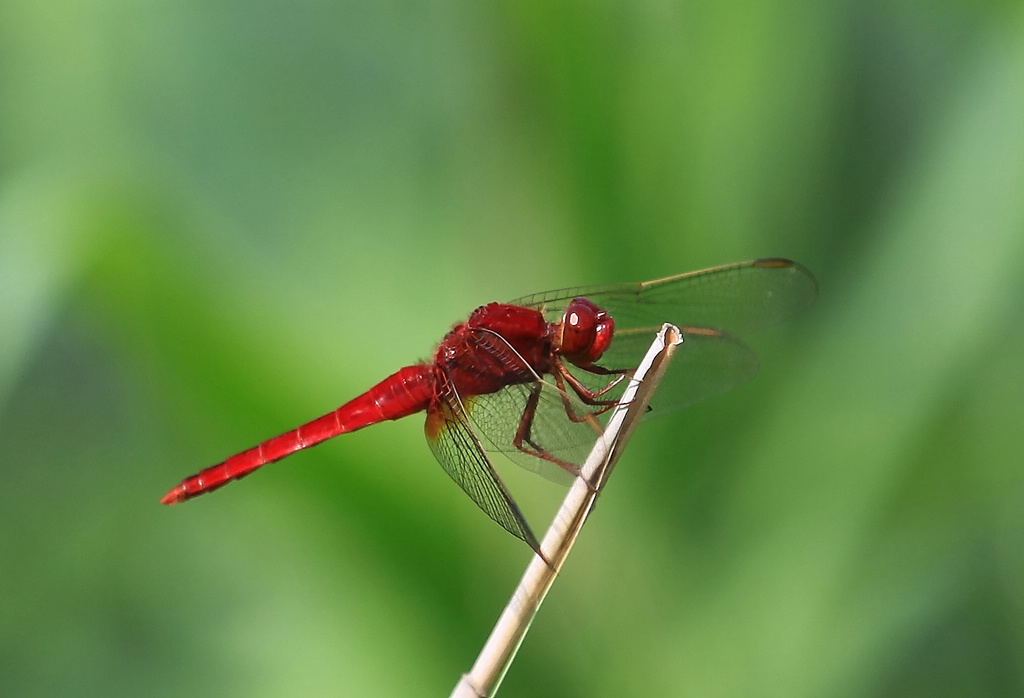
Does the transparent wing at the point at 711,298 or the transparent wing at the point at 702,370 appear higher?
the transparent wing at the point at 711,298

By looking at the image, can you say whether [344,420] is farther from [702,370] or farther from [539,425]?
[702,370]

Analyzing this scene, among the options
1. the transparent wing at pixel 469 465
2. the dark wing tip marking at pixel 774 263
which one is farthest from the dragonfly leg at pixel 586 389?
the dark wing tip marking at pixel 774 263

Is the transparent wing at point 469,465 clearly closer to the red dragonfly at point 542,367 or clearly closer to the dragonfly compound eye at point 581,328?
the red dragonfly at point 542,367

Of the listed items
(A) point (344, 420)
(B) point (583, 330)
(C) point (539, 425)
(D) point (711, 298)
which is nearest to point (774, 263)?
(D) point (711, 298)

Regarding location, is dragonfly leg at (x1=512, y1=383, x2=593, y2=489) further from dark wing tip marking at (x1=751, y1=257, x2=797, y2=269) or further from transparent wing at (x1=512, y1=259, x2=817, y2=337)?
dark wing tip marking at (x1=751, y1=257, x2=797, y2=269)

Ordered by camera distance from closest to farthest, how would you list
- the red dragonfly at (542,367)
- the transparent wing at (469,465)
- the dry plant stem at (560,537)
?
the dry plant stem at (560,537) → the transparent wing at (469,465) → the red dragonfly at (542,367)

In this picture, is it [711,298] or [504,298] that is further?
[504,298]

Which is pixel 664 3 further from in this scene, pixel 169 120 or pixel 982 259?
pixel 169 120
